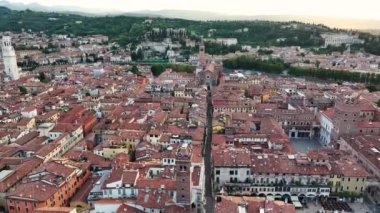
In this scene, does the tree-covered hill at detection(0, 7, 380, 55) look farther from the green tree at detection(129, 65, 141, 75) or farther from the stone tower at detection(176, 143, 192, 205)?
the stone tower at detection(176, 143, 192, 205)

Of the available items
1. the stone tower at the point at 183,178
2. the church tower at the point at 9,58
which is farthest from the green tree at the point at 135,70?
the stone tower at the point at 183,178

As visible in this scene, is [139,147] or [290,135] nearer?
[139,147]

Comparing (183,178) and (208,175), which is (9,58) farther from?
(183,178)

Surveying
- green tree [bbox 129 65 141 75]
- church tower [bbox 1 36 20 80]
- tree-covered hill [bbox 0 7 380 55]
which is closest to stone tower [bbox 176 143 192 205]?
green tree [bbox 129 65 141 75]

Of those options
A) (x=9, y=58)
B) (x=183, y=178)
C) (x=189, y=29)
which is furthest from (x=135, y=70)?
(x=189, y=29)

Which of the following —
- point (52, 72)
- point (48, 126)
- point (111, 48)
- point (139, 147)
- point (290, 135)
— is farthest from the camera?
point (111, 48)

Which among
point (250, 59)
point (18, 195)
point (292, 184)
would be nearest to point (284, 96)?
point (292, 184)

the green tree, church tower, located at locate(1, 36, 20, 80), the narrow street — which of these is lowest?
the narrow street

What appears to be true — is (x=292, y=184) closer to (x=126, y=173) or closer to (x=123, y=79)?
(x=126, y=173)
